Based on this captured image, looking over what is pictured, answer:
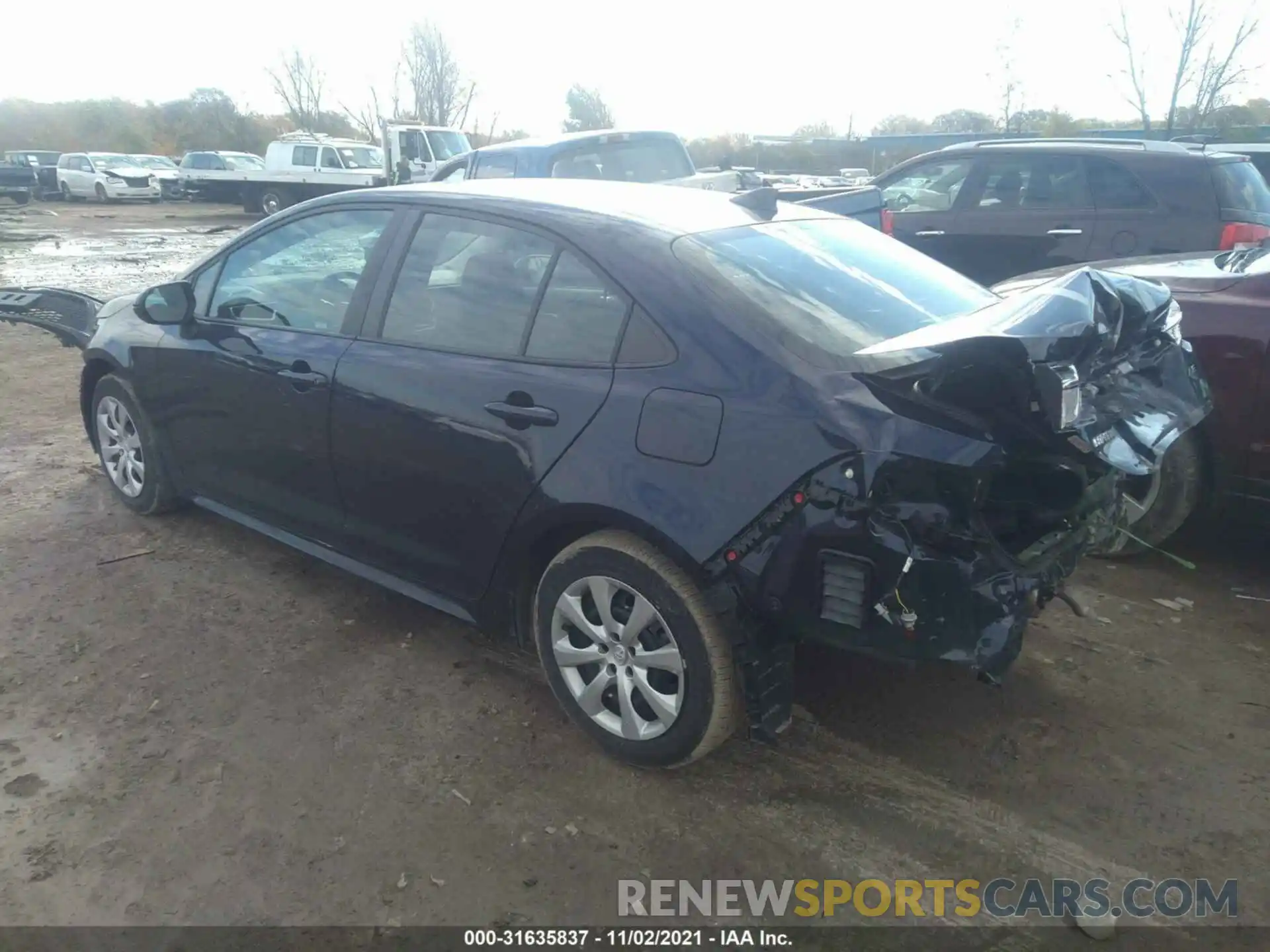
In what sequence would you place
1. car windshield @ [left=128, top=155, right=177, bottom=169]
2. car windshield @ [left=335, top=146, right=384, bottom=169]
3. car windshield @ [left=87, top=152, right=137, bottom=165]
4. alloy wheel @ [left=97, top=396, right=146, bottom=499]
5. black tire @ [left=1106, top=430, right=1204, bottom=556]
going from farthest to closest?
1. car windshield @ [left=128, top=155, right=177, bottom=169]
2. car windshield @ [left=87, top=152, right=137, bottom=165]
3. car windshield @ [left=335, top=146, right=384, bottom=169]
4. alloy wheel @ [left=97, top=396, right=146, bottom=499]
5. black tire @ [left=1106, top=430, right=1204, bottom=556]

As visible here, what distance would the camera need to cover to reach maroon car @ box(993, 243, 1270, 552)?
4020mm

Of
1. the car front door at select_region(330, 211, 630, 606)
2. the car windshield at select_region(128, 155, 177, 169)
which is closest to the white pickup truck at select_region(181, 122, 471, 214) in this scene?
the car windshield at select_region(128, 155, 177, 169)

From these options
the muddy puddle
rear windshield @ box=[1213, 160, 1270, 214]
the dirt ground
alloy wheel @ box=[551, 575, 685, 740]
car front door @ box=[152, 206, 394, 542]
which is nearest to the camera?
the dirt ground

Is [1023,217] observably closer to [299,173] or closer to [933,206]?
[933,206]

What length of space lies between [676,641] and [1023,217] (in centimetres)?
631

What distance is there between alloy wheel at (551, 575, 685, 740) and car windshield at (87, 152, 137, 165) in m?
34.1

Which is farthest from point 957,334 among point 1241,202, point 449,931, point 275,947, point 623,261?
point 1241,202

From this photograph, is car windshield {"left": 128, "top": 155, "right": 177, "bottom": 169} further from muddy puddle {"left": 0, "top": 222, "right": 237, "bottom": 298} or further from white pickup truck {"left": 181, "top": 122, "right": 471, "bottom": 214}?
muddy puddle {"left": 0, "top": 222, "right": 237, "bottom": 298}

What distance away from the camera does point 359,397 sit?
348cm

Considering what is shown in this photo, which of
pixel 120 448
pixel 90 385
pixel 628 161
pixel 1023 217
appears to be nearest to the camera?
pixel 120 448

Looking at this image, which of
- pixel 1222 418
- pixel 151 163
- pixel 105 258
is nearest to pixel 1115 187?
pixel 1222 418

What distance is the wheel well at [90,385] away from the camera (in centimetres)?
493

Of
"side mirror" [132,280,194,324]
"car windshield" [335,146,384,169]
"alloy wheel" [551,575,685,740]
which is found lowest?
"alloy wheel" [551,575,685,740]

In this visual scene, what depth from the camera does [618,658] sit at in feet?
9.75
